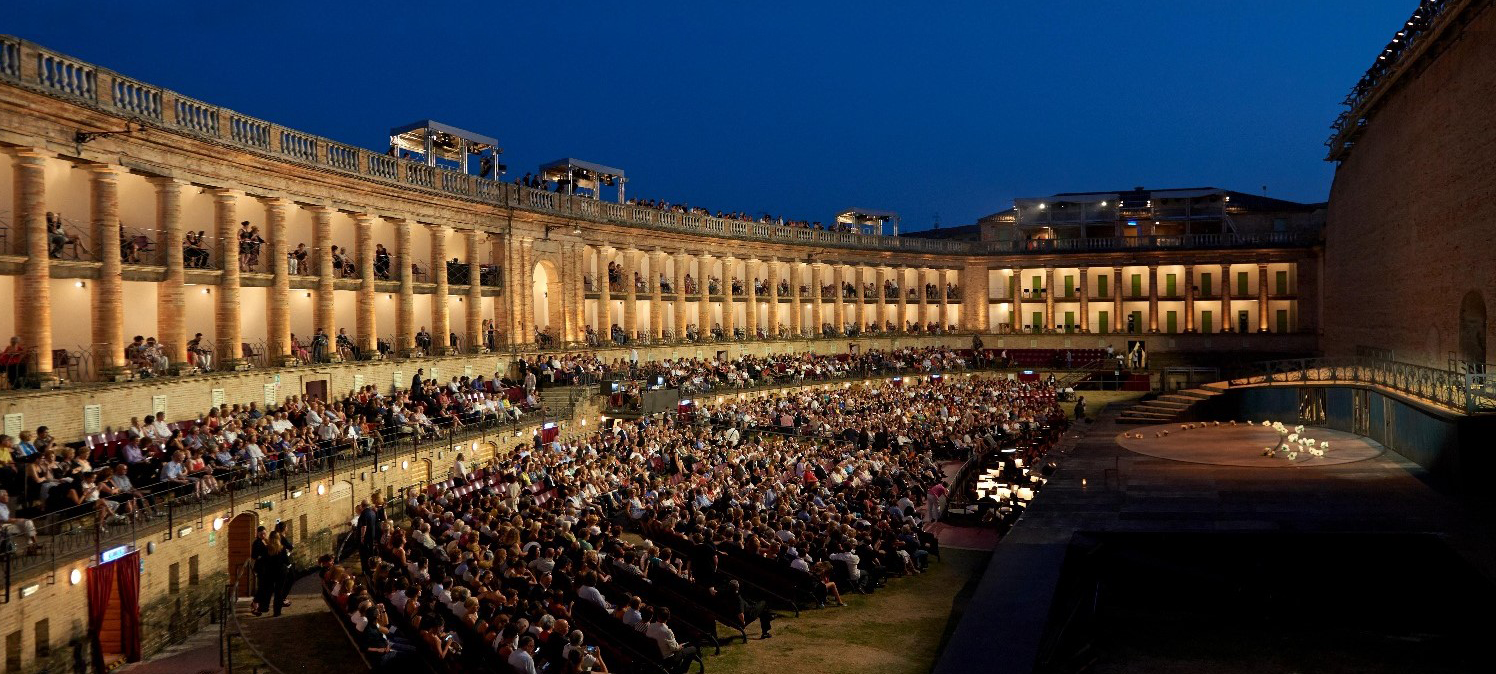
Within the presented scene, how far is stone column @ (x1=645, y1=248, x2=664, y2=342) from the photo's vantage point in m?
52.5

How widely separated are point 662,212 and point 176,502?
1400 inches

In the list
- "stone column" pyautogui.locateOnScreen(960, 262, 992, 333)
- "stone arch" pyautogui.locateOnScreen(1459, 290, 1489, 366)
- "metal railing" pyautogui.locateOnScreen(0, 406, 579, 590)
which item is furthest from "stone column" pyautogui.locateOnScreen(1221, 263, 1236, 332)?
"metal railing" pyautogui.locateOnScreen(0, 406, 579, 590)

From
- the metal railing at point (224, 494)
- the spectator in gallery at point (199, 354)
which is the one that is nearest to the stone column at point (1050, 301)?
the metal railing at point (224, 494)

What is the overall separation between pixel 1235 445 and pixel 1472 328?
7257mm

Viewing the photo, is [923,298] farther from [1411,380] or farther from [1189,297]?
[1411,380]

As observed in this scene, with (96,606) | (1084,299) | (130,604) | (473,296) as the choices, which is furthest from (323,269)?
(1084,299)

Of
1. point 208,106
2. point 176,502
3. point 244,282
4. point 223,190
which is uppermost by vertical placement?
point 208,106

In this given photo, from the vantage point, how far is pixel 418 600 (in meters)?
15.9

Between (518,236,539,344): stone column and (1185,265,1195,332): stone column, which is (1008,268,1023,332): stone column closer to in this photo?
(1185,265,1195,332): stone column

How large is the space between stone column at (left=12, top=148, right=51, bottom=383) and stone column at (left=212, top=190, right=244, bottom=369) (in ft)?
19.2

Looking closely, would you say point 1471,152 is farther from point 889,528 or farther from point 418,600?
point 418,600

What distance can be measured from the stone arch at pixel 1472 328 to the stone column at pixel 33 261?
38.0m

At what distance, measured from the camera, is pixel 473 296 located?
4100 centimetres

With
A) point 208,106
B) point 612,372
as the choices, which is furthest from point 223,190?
point 612,372
